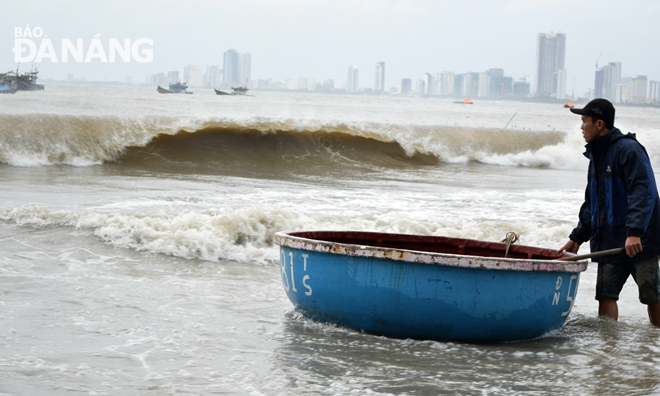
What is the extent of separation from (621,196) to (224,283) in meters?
3.70

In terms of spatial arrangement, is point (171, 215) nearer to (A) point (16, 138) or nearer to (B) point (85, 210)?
(B) point (85, 210)

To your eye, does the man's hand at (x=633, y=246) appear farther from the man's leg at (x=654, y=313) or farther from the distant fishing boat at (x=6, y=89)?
A: the distant fishing boat at (x=6, y=89)

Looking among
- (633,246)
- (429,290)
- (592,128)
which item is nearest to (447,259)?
(429,290)

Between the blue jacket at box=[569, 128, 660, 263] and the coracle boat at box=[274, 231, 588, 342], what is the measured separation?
339mm

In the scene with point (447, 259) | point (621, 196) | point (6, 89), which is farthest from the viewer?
point (6, 89)

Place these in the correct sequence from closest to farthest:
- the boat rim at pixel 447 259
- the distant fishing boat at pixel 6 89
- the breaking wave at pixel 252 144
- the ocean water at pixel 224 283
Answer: the ocean water at pixel 224 283
the boat rim at pixel 447 259
the breaking wave at pixel 252 144
the distant fishing boat at pixel 6 89

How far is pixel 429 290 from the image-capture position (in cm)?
480

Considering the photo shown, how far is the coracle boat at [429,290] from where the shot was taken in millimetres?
4754

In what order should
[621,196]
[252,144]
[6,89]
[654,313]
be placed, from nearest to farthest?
[621,196] < [654,313] < [252,144] < [6,89]

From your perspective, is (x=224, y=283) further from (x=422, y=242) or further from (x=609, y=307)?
(x=609, y=307)

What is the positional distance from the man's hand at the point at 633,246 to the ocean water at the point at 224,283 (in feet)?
2.27

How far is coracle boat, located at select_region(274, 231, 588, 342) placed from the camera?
15.6ft

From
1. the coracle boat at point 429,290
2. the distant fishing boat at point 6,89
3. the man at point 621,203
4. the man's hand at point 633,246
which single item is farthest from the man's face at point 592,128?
the distant fishing boat at point 6,89

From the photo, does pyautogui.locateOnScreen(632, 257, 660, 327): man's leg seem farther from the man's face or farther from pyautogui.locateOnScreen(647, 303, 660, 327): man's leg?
the man's face
